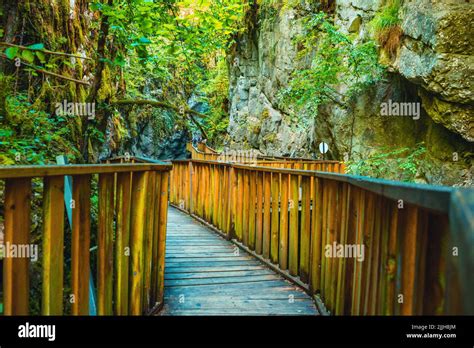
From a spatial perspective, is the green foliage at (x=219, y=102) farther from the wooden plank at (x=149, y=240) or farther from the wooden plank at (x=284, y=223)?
the wooden plank at (x=149, y=240)

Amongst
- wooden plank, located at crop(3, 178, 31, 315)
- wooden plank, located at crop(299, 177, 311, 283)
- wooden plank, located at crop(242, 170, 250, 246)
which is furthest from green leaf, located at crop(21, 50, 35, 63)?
wooden plank, located at crop(242, 170, 250, 246)

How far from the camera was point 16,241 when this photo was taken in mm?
1627

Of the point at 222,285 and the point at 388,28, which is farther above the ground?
the point at 388,28

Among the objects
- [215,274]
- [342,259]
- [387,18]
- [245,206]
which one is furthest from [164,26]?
[387,18]

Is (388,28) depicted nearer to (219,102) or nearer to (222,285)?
(222,285)

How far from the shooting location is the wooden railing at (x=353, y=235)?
49.9 inches

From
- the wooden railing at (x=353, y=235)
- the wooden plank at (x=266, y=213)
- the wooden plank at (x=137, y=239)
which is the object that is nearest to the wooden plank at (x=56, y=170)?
the wooden plank at (x=137, y=239)

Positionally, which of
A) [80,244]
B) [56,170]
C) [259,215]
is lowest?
[259,215]

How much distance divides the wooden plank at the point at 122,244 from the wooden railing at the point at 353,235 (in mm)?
1739

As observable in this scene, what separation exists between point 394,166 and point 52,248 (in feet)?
36.6

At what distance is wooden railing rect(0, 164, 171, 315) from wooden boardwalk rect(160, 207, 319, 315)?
0.47 metres

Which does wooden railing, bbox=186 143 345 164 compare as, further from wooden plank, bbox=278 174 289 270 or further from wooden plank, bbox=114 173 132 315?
wooden plank, bbox=114 173 132 315

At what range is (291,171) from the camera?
4.38 meters
